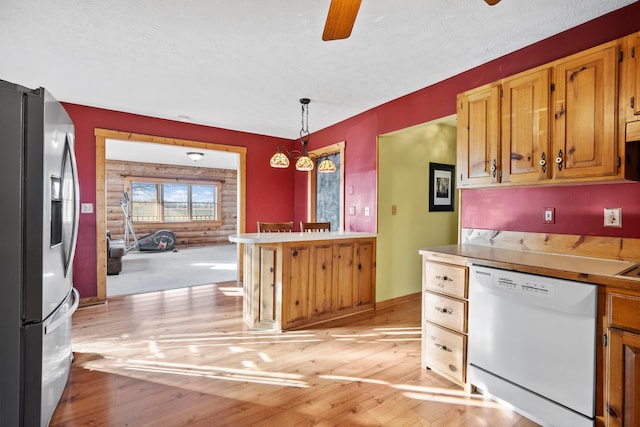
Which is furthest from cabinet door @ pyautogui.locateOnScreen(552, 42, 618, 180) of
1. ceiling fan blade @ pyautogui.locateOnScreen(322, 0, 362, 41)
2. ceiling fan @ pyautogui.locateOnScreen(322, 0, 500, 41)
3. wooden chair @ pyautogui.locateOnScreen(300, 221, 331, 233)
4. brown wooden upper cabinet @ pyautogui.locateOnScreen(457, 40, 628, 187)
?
wooden chair @ pyautogui.locateOnScreen(300, 221, 331, 233)

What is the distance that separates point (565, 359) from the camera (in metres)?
1.55

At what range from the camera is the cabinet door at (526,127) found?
1.92 metres

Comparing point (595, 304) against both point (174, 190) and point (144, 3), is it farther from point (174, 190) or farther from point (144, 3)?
point (174, 190)

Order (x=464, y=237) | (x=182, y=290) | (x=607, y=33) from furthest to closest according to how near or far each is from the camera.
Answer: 1. (x=182, y=290)
2. (x=464, y=237)
3. (x=607, y=33)

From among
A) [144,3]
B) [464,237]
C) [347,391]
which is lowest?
[347,391]

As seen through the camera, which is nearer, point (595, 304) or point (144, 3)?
point (595, 304)

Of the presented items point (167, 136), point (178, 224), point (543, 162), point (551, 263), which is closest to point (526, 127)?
point (543, 162)

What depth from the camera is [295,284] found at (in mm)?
3076

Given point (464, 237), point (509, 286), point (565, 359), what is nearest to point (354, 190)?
point (464, 237)

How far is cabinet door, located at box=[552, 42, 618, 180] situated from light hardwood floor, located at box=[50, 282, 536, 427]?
1.51 metres

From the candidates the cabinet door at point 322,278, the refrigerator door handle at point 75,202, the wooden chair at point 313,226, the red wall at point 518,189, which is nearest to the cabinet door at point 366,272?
the red wall at point 518,189

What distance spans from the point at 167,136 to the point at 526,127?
164 inches

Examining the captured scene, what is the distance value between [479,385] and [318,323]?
1651 mm

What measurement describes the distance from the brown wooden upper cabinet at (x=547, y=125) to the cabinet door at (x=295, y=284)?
1621 millimetres
